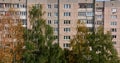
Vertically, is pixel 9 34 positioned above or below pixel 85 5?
below

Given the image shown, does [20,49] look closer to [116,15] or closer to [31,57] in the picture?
[31,57]

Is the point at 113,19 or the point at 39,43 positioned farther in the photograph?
the point at 113,19

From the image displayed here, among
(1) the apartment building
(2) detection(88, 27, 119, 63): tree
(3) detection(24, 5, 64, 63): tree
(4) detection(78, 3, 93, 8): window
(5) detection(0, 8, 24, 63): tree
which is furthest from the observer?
Answer: (4) detection(78, 3, 93, 8): window

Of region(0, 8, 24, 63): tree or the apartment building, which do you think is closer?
region(0, 8, 24, 63): tree

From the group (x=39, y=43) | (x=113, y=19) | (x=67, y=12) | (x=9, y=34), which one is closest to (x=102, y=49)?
(x=39, y=43)

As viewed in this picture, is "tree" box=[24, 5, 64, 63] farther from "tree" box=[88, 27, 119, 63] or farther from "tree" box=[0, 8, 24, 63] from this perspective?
"tree" box=[88, 27, 119, 63]

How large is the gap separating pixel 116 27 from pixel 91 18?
267 centimetres

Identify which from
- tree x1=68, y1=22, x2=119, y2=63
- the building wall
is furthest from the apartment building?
tree x1=68, y1=22, x2=119, y2=63

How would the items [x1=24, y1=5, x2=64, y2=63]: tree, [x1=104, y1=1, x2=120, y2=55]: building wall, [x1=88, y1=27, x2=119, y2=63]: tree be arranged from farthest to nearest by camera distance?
[x1=104, y1=1, x2=120, y2=55]: building wall → [x1=88, y1=27, x2=119, y2=63]: tree → [x1=24, y1=5, x2=64, y2=63]: tree

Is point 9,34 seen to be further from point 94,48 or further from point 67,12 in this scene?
point 67,12

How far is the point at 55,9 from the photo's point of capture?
1246 inches

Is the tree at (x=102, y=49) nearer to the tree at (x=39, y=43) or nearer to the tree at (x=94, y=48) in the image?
the tree at (x=94, y=48)

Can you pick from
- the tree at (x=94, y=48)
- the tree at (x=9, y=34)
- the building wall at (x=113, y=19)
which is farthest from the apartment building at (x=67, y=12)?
the tree at (x=9, y=34)

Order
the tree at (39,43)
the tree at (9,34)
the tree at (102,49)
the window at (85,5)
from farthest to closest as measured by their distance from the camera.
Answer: the window at (85,5) → the tree at (102,49) → the tree at (39,43) → the tree at (9,34)
